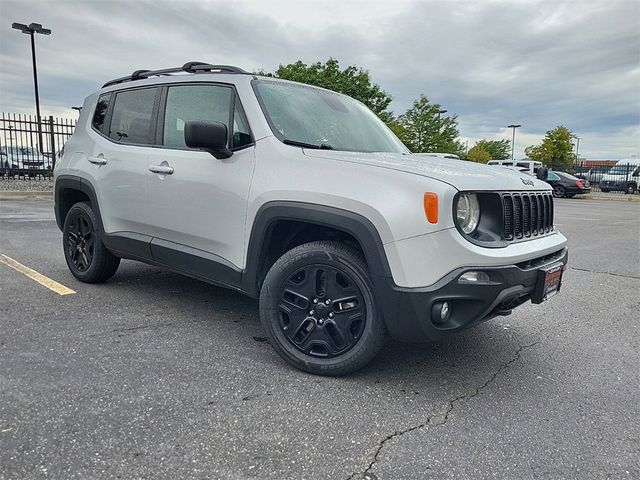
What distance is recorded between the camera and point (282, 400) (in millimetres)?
2723

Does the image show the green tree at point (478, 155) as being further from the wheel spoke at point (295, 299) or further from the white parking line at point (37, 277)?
the wheel spoke at point (295, 299)

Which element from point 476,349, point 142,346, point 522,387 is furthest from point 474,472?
point 142,346

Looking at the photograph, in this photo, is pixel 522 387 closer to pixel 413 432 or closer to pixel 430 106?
pixel 413 432

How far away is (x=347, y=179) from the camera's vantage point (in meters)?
2.84

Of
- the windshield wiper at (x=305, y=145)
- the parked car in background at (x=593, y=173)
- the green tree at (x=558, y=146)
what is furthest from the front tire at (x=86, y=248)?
the green tree at (x=558, y=146)

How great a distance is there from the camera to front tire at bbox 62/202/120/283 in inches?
185

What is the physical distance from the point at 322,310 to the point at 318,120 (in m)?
1.45

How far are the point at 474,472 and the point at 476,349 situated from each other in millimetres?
1518

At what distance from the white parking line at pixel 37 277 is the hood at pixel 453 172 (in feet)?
9.72

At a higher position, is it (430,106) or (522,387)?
(430,106)

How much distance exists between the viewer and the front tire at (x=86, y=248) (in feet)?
15.4

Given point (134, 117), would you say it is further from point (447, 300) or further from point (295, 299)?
point (447, 300)

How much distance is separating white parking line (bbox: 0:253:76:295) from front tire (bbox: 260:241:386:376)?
2531mm

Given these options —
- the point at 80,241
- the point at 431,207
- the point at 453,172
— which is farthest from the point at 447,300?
the point at 80,241
